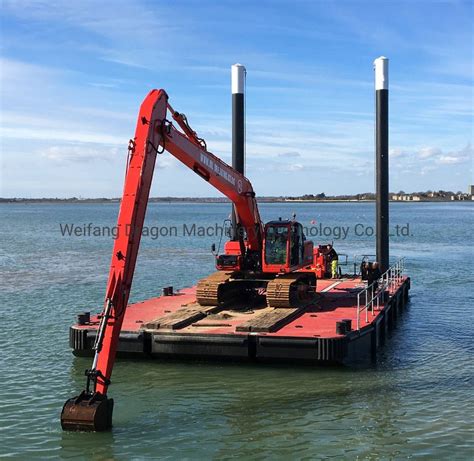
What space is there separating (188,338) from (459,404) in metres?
6.25

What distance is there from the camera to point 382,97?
91.2 ft

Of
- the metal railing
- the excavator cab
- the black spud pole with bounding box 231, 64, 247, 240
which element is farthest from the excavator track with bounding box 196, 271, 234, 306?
the black spud pole with bounding box 231, 64, 247, 240

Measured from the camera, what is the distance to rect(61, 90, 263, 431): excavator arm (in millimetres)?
11828

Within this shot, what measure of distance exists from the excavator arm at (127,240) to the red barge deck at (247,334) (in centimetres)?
282

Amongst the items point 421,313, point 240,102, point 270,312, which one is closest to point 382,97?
point 240,102

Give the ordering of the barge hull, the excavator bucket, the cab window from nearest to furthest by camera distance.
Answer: the excavator bucket, the barge hull, the cab window

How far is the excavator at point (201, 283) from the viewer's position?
11.9m

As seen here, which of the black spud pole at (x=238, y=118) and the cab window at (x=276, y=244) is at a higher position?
the black spud pole at (x=238, y=118)

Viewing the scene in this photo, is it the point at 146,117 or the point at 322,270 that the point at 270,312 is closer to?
the point at 146,117

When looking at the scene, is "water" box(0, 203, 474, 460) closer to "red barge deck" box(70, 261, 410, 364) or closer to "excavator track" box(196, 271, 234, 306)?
"red barge deck" box(70, 261, 410, 364)

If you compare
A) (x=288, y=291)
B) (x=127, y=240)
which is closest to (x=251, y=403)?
(x=127, y=240)

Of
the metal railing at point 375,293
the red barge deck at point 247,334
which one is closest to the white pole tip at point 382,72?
the metal railing at point 375,293

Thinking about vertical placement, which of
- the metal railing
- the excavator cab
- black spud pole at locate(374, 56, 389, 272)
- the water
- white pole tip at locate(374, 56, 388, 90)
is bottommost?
the water

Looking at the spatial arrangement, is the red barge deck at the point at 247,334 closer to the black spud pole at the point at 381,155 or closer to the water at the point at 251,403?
the water at the point at 251,403
